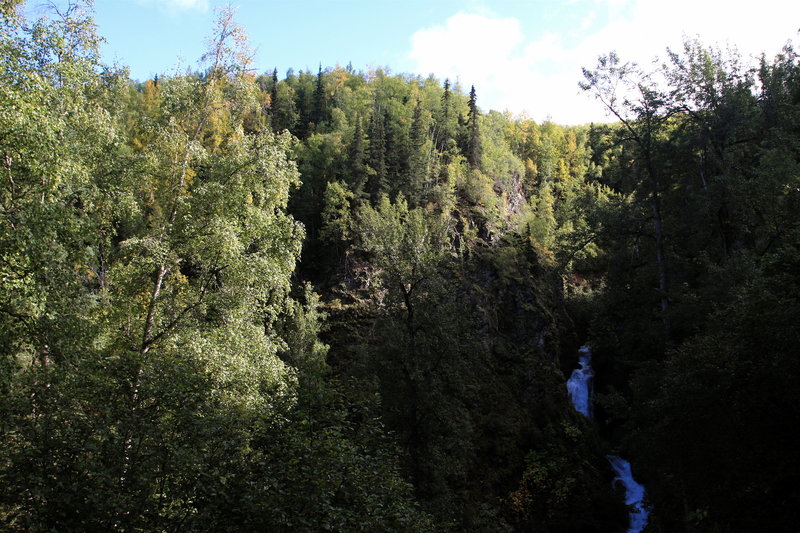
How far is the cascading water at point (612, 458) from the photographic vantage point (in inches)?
967

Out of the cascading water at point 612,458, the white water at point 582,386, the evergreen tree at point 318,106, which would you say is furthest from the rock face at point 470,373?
the evergreen tree at point 318,106

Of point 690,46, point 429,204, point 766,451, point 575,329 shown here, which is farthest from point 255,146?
point 575,329

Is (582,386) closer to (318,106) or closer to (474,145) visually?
(474,145)

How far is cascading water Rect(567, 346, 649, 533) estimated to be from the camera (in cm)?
2456

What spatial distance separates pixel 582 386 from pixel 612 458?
624cm

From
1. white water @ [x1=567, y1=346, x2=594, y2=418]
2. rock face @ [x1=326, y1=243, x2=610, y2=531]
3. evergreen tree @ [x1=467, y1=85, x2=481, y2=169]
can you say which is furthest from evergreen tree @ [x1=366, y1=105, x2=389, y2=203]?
white water @ [x1=567, y1=346, x2=594, y2=418]

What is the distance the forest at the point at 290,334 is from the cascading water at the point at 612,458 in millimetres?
829

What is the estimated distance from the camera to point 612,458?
29.7 meters

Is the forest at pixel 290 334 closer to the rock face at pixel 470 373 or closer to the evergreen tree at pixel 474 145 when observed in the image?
the rock face at pixel 470 373

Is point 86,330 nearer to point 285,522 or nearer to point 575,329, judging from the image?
point 285,522

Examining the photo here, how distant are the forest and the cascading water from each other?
83cm

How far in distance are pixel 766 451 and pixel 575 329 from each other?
32280 mm

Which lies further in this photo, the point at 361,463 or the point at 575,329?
the point at 575,329

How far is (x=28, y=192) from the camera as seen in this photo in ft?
29.9
